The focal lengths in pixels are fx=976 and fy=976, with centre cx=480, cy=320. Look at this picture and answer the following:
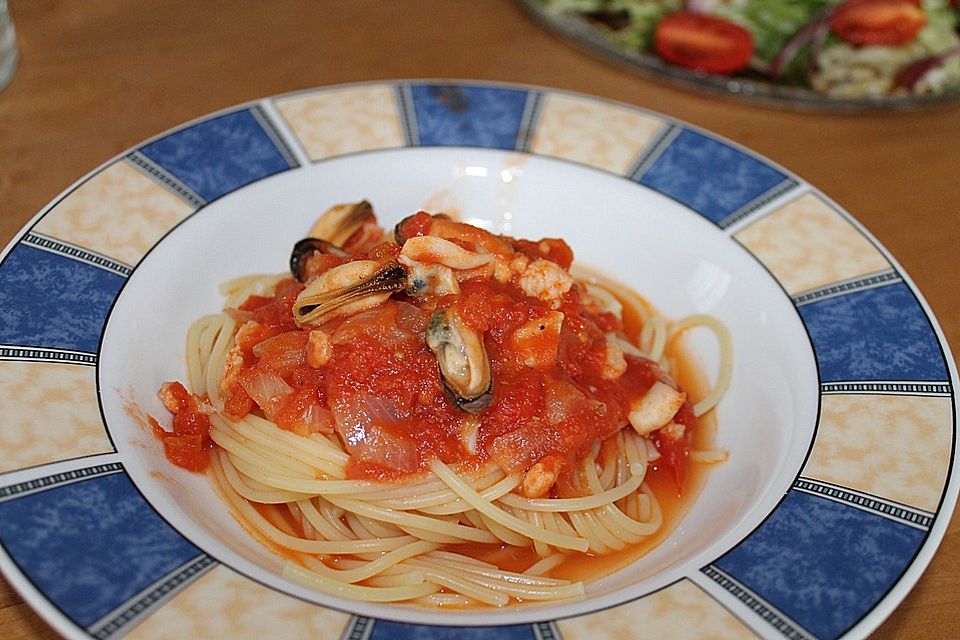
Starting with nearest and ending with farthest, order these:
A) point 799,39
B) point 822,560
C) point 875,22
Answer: point 822,560, point 799,39, point 875,22

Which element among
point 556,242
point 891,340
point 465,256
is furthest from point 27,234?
point 891,340

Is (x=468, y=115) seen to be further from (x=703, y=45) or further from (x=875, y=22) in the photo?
(x=875, y=22)

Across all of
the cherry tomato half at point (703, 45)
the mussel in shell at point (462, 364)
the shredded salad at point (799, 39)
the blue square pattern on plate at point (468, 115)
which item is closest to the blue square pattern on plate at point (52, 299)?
the mussel in shell at point (462, 364)

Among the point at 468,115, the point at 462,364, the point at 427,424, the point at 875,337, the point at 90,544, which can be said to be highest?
the point at 468,115

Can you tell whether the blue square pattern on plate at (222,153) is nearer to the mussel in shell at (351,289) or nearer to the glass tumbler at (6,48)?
the mussel in shell at (351,289)

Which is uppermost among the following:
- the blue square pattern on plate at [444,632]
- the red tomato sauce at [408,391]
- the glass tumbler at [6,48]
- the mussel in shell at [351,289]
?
the glass tumbler at [6,48]

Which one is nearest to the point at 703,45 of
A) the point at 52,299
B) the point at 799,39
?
the point at 799,39
